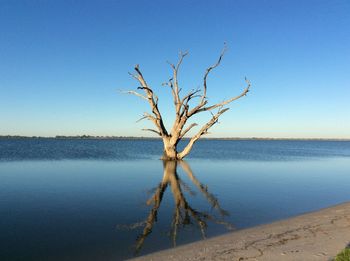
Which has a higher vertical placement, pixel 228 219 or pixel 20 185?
pixel 20 185

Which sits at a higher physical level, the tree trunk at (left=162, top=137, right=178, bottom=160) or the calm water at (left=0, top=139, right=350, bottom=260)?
the tree trunk at (left=162, top=137, right=178, bottom=160)

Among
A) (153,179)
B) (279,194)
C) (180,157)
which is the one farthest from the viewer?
(180,157)

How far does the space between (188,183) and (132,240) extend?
935 centimetres

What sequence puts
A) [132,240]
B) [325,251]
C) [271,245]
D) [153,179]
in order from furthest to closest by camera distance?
[153,179]
[132,240]
[271,245]
[325,251]

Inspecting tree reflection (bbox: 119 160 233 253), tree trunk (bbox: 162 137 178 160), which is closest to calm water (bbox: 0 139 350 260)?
tree reflection (bbox: 119 160 233 253)

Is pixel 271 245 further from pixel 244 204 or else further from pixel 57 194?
pixel 57 194

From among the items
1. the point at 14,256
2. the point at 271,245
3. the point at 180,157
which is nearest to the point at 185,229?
the point at 271,245

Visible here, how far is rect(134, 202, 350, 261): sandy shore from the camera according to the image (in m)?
6.01

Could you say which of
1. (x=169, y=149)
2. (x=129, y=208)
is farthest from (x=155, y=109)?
(x=129, y=208)

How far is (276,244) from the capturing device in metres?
6.76

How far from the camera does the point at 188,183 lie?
16562mm

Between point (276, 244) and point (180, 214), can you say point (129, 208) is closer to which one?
point (180, 214)

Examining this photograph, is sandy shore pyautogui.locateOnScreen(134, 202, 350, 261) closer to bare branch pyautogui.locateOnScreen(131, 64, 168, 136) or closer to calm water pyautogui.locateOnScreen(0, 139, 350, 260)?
calm water pyautogui.locateOnScreen(0, 139, 350, 260)

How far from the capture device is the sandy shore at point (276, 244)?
6.01 meters
